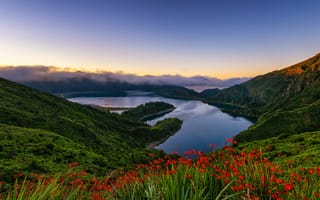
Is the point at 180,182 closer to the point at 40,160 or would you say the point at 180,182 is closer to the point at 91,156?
the point at 40,160

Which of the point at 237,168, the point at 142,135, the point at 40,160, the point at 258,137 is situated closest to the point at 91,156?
the point at 40,160

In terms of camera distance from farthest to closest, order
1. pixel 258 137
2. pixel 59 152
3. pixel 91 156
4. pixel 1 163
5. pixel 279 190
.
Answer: pixel 258 137, pixel 91 156, pixel 59 152, pixel 1 163, pixel 279 190

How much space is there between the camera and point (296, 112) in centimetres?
9925

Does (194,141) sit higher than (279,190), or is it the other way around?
(279,190)

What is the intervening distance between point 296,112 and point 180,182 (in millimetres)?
114492

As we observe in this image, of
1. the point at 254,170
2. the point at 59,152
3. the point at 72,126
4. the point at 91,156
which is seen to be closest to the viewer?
the point at 254,170

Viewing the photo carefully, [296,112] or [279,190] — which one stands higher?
[279,190]

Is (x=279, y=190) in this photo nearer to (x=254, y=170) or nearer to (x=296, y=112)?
(x=254, y=170)

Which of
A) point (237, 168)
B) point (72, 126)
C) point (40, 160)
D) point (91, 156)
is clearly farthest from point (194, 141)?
point (237, 168)

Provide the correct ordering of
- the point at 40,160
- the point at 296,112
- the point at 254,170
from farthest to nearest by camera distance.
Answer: the point at 296,112 < the point at 40,160 < the point at 254,170

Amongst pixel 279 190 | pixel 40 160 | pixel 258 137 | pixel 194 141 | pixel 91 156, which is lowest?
pixel 194 141

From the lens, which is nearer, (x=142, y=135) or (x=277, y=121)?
Answer: (x=277, y=121)

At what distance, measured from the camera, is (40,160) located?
102 ft

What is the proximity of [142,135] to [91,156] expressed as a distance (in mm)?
85143
